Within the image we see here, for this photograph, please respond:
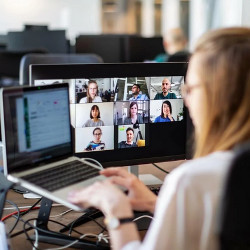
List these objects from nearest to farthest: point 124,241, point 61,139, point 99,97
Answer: point 124,241 < point 61,139 < point 99,97

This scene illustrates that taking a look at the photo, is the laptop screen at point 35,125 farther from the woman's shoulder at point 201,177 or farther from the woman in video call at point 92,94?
the woman's shoulder at point 201,177

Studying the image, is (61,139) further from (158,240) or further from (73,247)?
(158,240)

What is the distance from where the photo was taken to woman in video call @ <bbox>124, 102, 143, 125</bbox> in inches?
65.4

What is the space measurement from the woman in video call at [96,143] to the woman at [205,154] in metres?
0.56

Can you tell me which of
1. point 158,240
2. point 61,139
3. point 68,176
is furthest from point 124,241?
point 61,139

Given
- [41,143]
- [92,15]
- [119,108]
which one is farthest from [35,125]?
[92,15]

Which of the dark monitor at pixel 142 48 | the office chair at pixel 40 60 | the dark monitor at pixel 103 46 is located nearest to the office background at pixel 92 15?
the dark monitor at pixel 142 48

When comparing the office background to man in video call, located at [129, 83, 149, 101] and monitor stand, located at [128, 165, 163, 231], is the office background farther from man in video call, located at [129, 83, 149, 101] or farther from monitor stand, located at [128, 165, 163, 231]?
man in video call, located at [129, 83, 149, 101]

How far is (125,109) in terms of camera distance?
1.66m

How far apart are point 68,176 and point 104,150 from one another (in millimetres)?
362

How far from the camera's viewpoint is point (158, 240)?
0.93 meters

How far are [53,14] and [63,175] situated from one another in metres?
8.58

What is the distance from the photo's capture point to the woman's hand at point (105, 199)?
104 centimetres

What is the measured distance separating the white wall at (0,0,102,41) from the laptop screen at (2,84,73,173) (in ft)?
26.5
